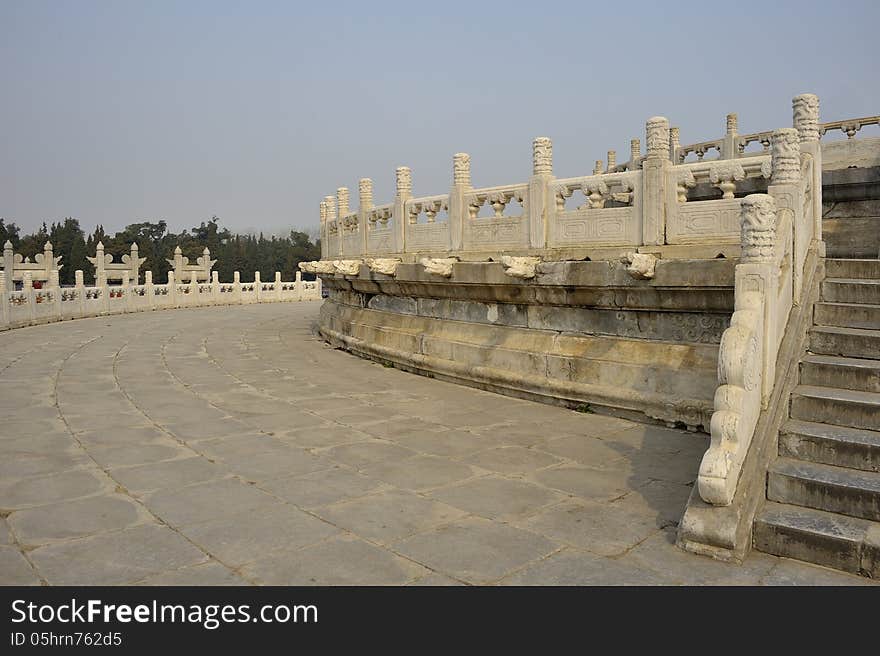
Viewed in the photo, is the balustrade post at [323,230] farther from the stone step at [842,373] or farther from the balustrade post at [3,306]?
the stone step at [842,373]

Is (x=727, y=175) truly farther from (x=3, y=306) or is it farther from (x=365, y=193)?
(x=3, y=306)

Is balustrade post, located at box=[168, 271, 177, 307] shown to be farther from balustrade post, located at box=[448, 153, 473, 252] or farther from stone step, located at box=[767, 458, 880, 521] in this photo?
stone step, located at box=[767, 458, 880, 521]

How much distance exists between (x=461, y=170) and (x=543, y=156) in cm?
155

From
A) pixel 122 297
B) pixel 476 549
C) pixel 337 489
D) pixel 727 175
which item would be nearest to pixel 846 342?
pixel 727 175

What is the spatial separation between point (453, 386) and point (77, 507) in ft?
15.7

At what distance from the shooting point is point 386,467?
16.7 ft

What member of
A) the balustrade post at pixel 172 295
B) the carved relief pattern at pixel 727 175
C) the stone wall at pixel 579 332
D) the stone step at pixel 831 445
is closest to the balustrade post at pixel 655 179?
the carved relief pattern at pixel 727 175

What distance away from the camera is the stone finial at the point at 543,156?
7922mm

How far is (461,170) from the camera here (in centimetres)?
922

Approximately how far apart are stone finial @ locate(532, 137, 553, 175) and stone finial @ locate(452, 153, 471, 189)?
1392 mm

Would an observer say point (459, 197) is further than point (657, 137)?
Yes

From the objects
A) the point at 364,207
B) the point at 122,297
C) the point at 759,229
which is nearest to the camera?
the point at 759,229

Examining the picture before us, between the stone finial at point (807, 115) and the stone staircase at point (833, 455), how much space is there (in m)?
1.83

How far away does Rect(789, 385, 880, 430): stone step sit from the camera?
425 cm
